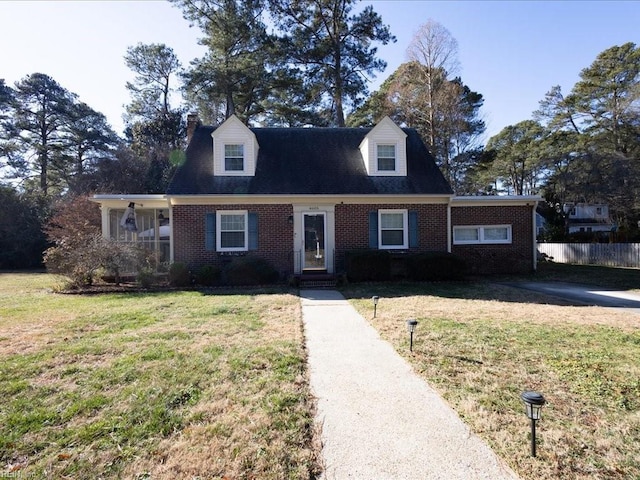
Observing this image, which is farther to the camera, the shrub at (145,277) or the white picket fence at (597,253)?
the white picket fence at (597,253)

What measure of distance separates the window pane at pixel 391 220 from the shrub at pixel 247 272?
459cm

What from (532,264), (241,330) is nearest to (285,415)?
(241,330)

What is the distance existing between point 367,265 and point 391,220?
225 centimetres

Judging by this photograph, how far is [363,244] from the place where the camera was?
1296cm

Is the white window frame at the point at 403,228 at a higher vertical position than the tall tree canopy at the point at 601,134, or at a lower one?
lower

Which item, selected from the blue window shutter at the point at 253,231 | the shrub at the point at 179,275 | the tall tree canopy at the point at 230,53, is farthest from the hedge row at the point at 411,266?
the tall tree canopy at the point at 230,53

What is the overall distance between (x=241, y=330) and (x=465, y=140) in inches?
1118

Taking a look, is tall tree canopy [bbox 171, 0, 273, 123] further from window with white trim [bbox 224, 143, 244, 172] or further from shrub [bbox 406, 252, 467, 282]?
shrub [bbox 406, 252, 467, 282]

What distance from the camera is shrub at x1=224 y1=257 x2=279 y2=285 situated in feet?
38.0

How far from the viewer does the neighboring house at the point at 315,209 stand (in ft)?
41.3

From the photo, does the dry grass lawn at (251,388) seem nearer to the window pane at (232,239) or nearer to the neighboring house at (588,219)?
the window pane at (232,239)

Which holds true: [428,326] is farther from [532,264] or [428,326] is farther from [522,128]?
[522,128]

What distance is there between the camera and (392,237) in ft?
43.3

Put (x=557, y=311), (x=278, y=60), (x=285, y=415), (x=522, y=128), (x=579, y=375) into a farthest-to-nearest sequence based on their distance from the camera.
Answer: (x=522, y=128), (x=278, y=60), (x=557, y=311), (x=579, y=375), (x=285, y=415)
